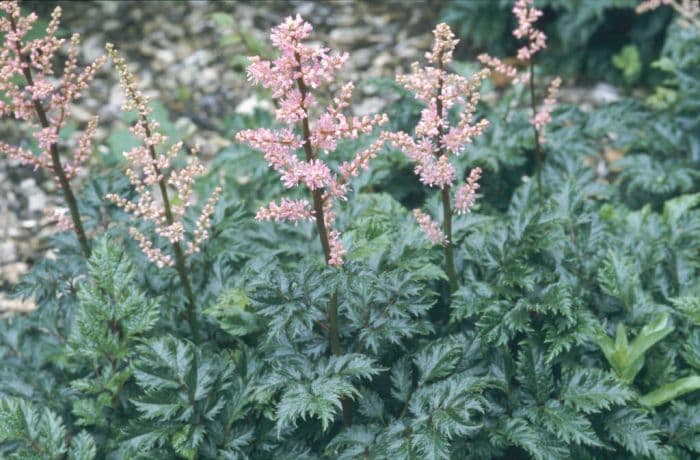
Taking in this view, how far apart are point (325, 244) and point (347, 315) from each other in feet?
1.27

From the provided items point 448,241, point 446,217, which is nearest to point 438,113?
point 446,217

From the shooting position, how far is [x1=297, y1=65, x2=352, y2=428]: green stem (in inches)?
94.5

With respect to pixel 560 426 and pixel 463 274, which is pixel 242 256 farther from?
pixel 560 426

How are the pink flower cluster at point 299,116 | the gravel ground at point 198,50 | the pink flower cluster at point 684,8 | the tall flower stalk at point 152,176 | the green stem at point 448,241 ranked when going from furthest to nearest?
the gravel ground at point 198,50 < the pink flower cluster at point 684,8 < the green stem at point 448,241 < the tall flower stalk at point 152,176 < the pink flower cluster at point 299,116

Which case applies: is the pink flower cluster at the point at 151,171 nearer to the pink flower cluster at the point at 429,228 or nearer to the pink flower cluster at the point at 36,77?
the pink flower cluster at the point at 36,77

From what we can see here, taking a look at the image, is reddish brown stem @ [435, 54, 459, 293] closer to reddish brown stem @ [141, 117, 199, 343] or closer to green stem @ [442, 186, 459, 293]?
green stem @ [442, 186, 459, 293]

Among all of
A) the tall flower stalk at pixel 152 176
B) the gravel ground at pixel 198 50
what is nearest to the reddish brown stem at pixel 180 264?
the tall flower stalk at pixel 152 176

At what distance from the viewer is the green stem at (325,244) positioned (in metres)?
2.40

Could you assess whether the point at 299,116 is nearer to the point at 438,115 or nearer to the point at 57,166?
the point at 438,115

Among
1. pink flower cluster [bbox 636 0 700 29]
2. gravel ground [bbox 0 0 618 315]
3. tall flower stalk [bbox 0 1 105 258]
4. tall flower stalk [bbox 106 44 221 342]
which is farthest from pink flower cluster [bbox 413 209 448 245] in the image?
gravel ground [bbox 0 0 618 315]

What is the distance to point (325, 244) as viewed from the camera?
259 centimetres

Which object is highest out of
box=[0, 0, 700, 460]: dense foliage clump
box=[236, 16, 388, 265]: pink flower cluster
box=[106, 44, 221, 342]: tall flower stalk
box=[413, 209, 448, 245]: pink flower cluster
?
box=[236, 16, 388, 265]: pink flower cluster

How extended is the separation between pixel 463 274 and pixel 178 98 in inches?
143

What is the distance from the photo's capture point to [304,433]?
2949 millimetres
